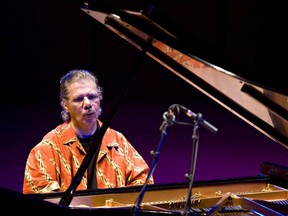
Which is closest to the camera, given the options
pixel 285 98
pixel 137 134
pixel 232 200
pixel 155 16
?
pixel 155 16

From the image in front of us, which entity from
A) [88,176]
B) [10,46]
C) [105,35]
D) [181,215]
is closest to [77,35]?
[105,35]

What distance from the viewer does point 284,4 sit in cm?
809

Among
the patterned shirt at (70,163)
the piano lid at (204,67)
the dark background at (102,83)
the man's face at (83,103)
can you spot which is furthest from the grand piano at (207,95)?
the dark background at (102,83)

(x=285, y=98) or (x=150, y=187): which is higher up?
(x=285, y=98)

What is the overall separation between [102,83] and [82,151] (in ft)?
13.9

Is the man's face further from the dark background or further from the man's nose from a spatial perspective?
the dark background

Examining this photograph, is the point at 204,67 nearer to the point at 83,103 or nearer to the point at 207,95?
the point at 207,95

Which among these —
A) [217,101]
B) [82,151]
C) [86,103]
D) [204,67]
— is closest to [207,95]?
[217,101]

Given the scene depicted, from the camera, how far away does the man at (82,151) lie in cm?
386

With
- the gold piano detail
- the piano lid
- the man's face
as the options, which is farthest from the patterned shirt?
the piano lid

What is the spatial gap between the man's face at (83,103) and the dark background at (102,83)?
106 inches

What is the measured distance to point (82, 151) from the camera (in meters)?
4.00

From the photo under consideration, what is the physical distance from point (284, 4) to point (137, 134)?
2.56 m

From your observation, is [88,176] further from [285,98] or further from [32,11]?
[32,11]
